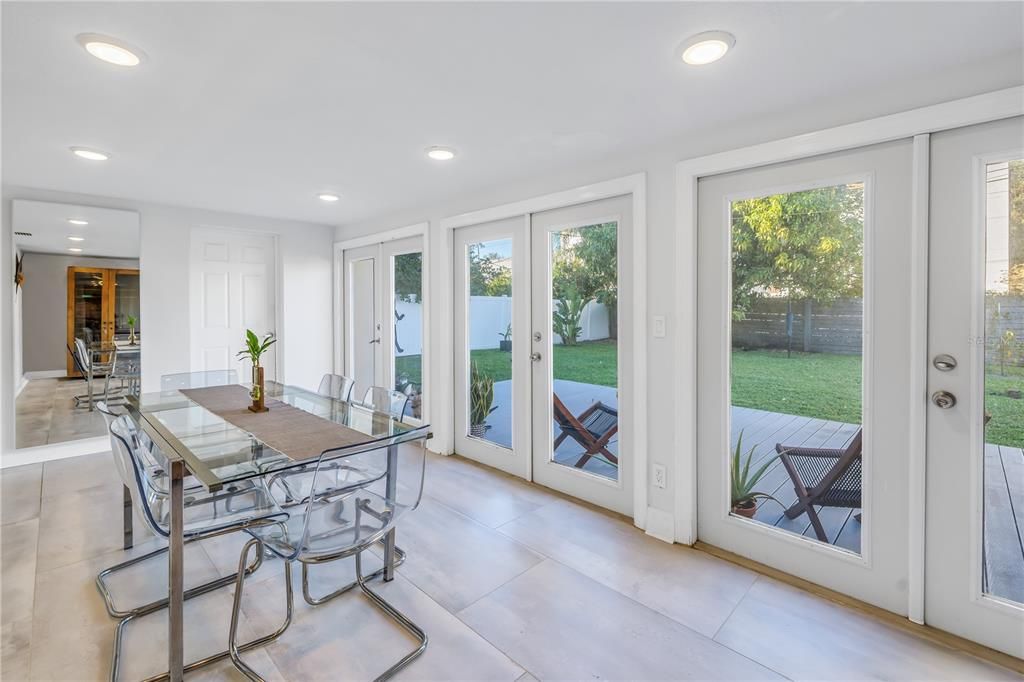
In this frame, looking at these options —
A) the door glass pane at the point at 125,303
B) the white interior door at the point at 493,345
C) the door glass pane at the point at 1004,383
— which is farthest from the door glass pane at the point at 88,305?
the door glass pane at the point at 1004,383

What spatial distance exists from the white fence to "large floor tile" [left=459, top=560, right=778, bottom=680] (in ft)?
4.95

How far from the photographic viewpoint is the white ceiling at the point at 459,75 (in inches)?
61.4

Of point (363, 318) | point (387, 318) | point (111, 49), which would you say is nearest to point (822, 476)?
point (111, 49)

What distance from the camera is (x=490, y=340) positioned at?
384 centimetres

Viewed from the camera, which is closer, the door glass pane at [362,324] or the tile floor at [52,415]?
the tile floor at [52,415]

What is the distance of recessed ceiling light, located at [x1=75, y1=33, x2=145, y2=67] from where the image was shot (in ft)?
5.51

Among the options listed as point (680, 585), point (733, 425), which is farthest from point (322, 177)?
point (680, 585)

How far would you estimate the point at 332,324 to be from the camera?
17.9 ft

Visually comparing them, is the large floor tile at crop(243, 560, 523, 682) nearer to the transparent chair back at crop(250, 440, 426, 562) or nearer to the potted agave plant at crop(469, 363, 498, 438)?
the transparent chair back at crop(250, 440, 426, 562)

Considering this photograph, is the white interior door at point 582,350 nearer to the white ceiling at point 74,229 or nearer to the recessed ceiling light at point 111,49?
the recessed ceiling light at point 111,49

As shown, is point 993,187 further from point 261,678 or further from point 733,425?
point 261,678

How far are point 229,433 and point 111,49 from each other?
1.52 meters

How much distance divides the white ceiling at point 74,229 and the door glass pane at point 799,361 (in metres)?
4.63

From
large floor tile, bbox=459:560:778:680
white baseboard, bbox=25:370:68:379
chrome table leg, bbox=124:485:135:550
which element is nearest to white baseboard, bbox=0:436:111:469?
white baseboard, bbox=25:370:68:379
